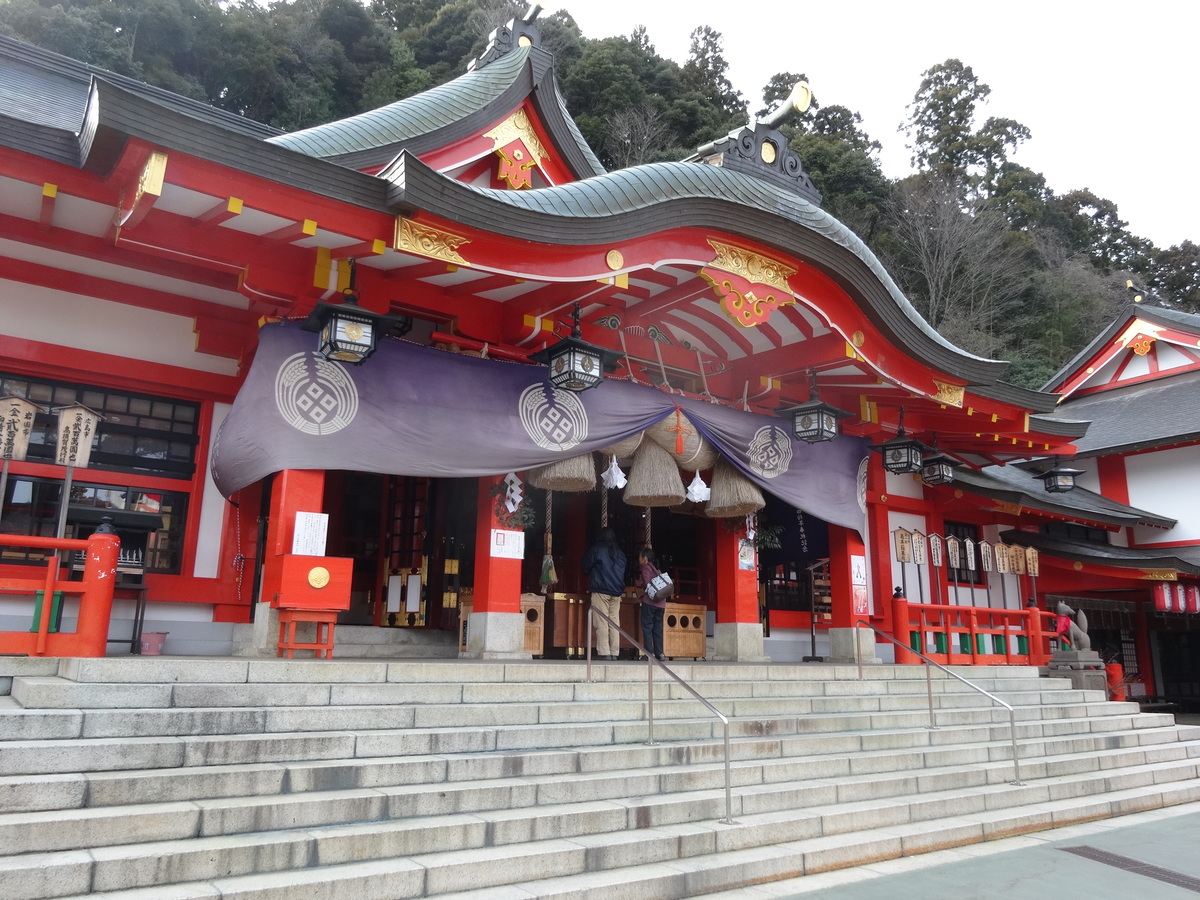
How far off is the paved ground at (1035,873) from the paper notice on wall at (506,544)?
14.7 ft

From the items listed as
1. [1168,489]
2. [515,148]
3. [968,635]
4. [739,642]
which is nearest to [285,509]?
[739,642]

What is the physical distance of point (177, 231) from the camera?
6.98m

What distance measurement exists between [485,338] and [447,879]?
18.7 feet

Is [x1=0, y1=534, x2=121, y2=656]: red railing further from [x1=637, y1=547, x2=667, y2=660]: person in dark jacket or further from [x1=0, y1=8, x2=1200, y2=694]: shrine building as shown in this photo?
[x1=637, y1=547, x2=667, y2=660]: person in dark jacket

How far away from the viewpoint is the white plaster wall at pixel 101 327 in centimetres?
771

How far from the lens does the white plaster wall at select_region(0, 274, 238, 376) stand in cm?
771

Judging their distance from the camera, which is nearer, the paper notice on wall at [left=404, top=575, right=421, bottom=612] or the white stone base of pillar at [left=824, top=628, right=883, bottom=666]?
the paper notice on wall at [left=404, top=575, right=421, bottom=612]

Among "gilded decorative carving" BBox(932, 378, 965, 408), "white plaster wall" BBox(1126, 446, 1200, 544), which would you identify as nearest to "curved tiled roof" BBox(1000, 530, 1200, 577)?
"white plaster wall" BBox(1126, 446, 1200, 544)

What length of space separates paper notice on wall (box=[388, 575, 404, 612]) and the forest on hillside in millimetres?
23090

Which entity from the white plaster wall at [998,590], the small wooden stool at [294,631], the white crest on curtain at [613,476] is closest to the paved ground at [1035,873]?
the small wooden stool at [294,631]

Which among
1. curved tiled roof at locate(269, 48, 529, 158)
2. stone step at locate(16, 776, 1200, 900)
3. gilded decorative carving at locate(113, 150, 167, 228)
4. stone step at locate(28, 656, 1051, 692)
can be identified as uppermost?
curved tiled roof at locate(269, 48, 529, 158)

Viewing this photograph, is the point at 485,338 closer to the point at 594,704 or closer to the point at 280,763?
the point at 594,704

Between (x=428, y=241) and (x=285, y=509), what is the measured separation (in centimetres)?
263

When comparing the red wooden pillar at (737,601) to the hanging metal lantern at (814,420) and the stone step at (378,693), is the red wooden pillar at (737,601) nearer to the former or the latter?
the hanging metal lantern at (814,420)
